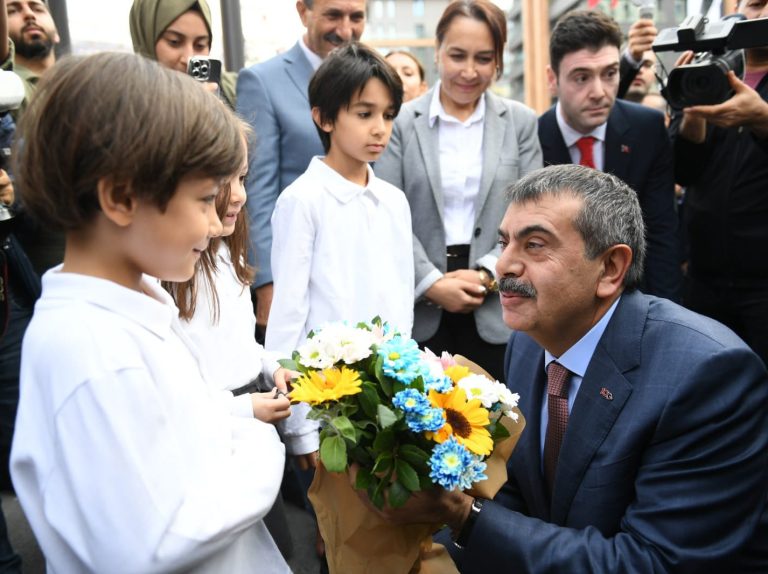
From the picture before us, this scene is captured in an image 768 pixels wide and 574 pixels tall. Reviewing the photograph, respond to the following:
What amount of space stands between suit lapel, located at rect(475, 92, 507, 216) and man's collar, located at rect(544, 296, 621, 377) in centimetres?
134

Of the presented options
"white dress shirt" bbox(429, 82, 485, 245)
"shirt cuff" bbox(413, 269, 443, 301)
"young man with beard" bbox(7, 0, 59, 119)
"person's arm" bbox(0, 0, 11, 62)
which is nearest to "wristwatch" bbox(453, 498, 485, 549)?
"shirt cuff" bbox(413, 269, 443, 301)

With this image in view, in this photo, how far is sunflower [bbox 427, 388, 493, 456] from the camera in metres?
1.55

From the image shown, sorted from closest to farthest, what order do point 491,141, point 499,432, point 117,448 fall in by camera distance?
point 117,448
point 499,432
point 491,141

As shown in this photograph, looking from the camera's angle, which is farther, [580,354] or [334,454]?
[580,354]

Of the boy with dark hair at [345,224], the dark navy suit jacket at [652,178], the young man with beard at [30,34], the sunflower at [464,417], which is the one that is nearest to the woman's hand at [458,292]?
the boy with dark hair at [345,224]

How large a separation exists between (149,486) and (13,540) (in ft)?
8.74

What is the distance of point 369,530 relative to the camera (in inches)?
64.7

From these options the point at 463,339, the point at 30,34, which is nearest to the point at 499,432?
the point at 463,339

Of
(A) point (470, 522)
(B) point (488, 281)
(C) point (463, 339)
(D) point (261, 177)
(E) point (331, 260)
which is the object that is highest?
(D) point (261, 177)

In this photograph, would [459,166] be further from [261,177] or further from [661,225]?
[661,225]

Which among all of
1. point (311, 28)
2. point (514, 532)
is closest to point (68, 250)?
point (514, 532)

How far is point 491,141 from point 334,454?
2.17 m

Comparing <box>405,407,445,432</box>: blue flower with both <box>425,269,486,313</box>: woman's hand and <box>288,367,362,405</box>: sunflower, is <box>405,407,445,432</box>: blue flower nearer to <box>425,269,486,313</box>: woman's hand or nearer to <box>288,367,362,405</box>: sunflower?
<box>288,367,362,405</box>: sunflower

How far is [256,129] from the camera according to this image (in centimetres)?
324
